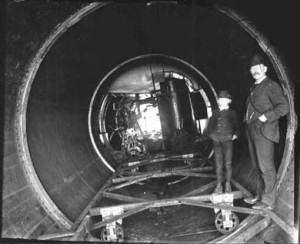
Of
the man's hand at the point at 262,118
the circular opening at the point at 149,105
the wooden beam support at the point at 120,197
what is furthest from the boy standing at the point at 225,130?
the circular opening at the point at 149,105

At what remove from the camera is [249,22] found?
3.20 m

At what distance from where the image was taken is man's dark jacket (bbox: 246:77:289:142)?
2.97m

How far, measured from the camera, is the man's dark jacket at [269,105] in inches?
117

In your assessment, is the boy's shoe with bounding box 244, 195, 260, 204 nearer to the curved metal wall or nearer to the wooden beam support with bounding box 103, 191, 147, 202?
the curved metal wall

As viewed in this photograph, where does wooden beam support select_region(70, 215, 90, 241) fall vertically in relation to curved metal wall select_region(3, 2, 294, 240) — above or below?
below

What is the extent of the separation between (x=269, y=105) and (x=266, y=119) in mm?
172

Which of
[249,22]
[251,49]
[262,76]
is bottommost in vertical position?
[262,76]

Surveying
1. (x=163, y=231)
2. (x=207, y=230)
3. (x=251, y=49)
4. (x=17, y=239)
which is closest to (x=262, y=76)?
(x=251, y=49)

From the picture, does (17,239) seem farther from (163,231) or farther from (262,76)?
(262,76)

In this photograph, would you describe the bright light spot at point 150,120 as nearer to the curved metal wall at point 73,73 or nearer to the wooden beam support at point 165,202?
the curved metal wall at point 73,73

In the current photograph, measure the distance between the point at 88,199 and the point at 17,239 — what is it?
4.99 feet

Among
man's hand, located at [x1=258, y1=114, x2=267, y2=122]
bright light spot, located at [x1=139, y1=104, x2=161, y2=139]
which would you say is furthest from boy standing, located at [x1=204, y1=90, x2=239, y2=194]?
bright light spot, located at [x1=139, y1=104, x2=161, y2=139]

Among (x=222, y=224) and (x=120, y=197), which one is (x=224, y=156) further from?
(x=120, y=197)

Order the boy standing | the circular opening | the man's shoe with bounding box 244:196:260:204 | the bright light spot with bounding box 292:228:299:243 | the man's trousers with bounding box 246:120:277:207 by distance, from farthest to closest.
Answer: the circular opening
the boy standing
the man's shoe with bounding box 244:196:260:204
the man's trousers with bounding box 246:120:277:207
the bright light spot with bounding box 292:228:299:243
